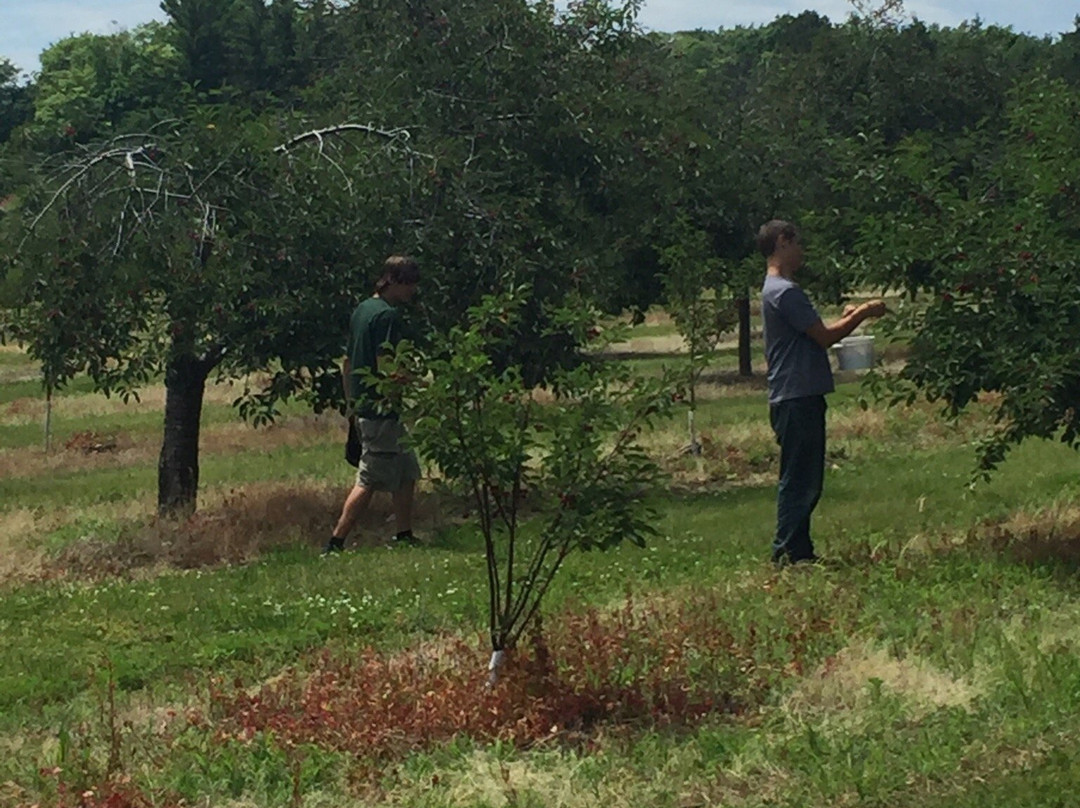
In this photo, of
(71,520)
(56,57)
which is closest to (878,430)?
(71,520)

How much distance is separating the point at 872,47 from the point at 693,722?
36090mm

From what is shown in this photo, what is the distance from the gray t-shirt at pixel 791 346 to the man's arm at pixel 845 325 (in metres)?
0.05

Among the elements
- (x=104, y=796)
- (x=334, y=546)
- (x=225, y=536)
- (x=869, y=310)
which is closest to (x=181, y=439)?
(x=225, y=536)

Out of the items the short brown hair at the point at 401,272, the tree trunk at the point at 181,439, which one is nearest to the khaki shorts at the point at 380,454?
the short brown hair at the point at 401,272

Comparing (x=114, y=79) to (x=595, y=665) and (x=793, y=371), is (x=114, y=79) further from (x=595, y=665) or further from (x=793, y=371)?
(x=595, y=665)

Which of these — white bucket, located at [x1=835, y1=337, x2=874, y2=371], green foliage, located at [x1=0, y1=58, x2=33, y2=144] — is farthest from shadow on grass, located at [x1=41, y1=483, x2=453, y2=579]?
green foliage, located at [x1=0, y1=58, x2=33, y2=144]

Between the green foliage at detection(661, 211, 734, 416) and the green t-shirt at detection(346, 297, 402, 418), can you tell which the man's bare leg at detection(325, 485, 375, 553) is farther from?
the green foliage at detection(661, 211, 734, 416)

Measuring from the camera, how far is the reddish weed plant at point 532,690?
6113mm

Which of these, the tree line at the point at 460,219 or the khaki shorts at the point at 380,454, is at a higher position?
the tree line at the point at 460,219

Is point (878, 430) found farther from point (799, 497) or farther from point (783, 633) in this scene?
point (783, 633)

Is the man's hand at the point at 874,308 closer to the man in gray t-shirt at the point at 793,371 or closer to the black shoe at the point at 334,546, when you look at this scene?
the man in gray t-shirt at the point at 793,371

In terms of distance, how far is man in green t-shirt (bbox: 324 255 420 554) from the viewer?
11352mm

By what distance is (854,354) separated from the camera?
30922 mm

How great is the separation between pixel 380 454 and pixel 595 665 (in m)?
5.52
